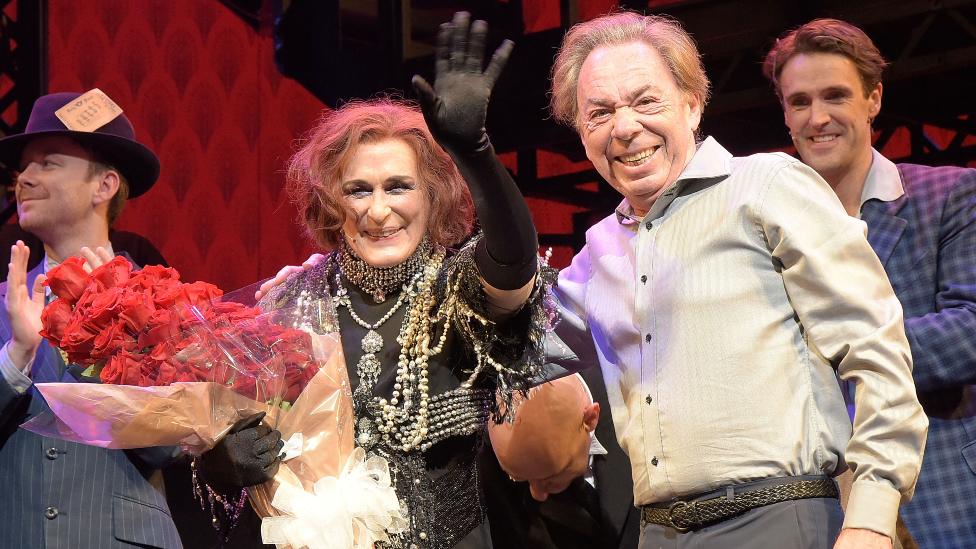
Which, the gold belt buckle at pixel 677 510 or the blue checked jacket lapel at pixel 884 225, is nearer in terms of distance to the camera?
the gold belt buckle at pixel 677 510

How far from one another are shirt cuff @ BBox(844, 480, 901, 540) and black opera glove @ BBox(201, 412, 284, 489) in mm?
930

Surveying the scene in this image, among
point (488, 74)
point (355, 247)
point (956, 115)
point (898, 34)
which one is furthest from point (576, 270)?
point (956, 115)

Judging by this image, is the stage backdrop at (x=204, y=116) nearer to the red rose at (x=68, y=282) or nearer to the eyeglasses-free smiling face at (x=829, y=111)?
the eyeglasses-free smiling face at (x=829, y=111)

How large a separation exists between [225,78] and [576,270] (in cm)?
454

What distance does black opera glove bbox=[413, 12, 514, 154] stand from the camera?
1792mm

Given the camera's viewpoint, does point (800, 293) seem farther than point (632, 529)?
No

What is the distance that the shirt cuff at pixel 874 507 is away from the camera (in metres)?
1.73

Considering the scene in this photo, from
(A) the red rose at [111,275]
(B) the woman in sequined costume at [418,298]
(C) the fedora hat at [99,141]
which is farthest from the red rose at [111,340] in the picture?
(C) the fedora hat at [99,141]

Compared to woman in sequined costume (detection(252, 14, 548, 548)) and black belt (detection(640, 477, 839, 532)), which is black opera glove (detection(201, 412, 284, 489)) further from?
black belt (detection(640, 477, 839, 532))

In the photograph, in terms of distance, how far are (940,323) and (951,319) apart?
0.02 meters

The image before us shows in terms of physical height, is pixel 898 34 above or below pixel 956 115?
above

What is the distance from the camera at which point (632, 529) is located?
123 inches

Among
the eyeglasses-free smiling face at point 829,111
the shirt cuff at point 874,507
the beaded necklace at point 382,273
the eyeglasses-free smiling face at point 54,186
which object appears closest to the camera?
the shirt cuff at point 874,507

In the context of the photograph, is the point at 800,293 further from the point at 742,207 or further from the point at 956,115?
the point at 956,115
